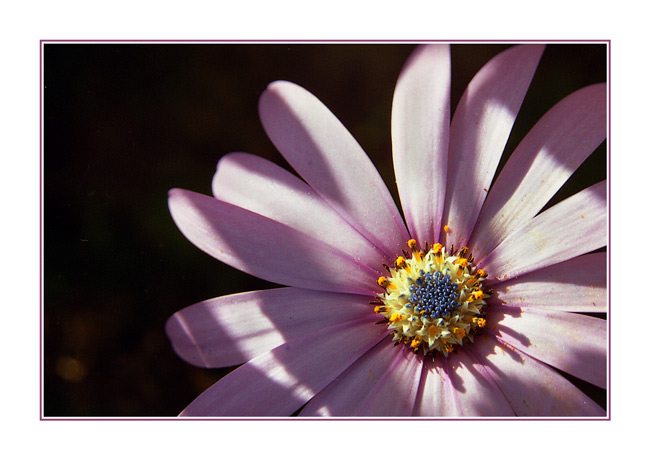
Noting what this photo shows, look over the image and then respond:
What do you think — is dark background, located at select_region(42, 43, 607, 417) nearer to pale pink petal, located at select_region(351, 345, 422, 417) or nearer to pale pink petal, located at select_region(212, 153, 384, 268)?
pale pink petal, located at select_region(212, 153, 384, 268)

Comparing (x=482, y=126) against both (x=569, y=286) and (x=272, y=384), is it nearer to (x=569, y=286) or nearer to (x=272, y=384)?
(x=569, y=286)

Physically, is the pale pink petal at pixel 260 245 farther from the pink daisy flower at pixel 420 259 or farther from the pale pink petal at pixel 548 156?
the pale pink petal at pixel 548 156

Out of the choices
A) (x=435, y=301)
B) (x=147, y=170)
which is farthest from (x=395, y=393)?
(x=147, y=170)

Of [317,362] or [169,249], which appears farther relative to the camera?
[169,249]

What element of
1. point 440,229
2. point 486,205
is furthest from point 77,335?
point 486,205

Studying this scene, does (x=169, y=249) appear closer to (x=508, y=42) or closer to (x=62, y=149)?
(x=62, y=149)

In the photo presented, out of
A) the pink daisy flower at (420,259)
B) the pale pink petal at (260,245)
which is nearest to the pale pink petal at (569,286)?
the pink daisy flower at (420,259)
